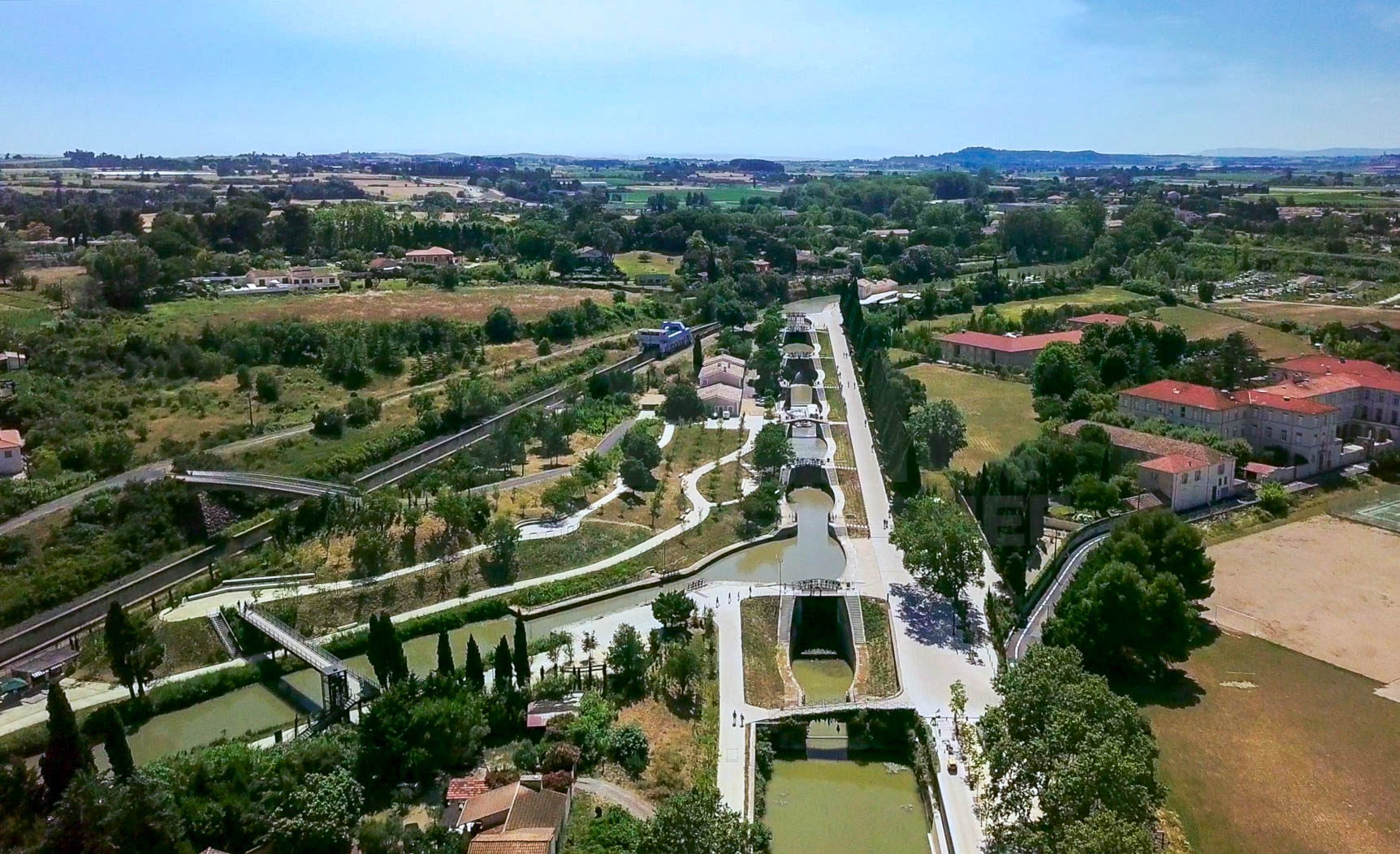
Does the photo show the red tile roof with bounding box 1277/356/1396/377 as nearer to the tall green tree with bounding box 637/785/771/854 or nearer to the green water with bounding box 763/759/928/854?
the green water with bounding box 763/759/928/854

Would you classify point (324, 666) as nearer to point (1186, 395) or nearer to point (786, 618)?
point (786, 618)

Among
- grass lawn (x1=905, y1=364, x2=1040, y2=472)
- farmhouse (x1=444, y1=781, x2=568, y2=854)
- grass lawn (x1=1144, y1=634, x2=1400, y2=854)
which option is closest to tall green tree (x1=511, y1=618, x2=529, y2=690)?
farmhouse (x1=444, y1=781, x2=568, y2=854)

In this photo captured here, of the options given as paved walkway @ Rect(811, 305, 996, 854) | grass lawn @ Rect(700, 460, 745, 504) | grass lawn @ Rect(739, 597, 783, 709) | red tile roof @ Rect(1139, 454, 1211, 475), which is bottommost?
grass lawn @ Rect(739, 597, 783, 709)

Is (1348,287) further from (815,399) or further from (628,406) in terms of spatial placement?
(628,406)

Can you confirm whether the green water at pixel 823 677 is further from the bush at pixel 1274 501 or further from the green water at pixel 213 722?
the bush at pixel 1274 501

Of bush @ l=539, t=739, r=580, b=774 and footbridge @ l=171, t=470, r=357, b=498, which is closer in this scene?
bush @ l=539, t=739, r=580, b=774

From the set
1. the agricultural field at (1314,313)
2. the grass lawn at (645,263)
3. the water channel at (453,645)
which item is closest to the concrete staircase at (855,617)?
the water channel at (453,645)

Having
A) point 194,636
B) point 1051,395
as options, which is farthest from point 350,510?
point 1051,395
